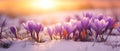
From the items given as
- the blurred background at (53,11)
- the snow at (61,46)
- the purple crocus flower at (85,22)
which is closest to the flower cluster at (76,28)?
the purple crocus flower at (85,22)

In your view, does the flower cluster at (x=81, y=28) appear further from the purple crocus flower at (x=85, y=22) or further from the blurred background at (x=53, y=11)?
the blurred background at (x=53, y=11)

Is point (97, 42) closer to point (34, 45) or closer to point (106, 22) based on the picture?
point (106, 22)

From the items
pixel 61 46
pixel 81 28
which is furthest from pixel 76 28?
pixel 61 46

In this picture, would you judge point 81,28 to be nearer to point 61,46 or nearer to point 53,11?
point 61,46

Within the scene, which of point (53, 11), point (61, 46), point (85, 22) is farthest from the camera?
point (53, 11)

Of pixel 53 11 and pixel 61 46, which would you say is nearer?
pixel 61 46

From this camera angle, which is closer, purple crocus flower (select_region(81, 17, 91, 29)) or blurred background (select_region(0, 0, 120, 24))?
purple crocus flower (select_region(81, 17, 91, 29))

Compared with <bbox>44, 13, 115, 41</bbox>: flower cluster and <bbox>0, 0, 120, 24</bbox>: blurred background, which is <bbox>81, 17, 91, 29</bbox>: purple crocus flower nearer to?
<bbox>44, 13, 115, 41</bbox>: flower cluster

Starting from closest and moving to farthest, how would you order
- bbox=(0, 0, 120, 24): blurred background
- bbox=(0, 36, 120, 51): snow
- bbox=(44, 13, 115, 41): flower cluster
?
bbox=(0, 36, 120, 51): snow < bbox=(44, 13, 115, 41): flower cluster < bbox=(0, 0, 120, 24): blurred background

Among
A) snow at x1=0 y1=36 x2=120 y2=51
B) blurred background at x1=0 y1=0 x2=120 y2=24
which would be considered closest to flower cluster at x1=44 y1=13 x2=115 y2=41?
snow at x1=0 y1=36 x2=120 y2=51

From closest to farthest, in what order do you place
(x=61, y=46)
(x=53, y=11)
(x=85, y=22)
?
(x=61, y=46) < (x=85, y=22) < (x=53, y=11)

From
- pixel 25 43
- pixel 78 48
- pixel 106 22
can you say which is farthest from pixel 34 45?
pixel 106 22
